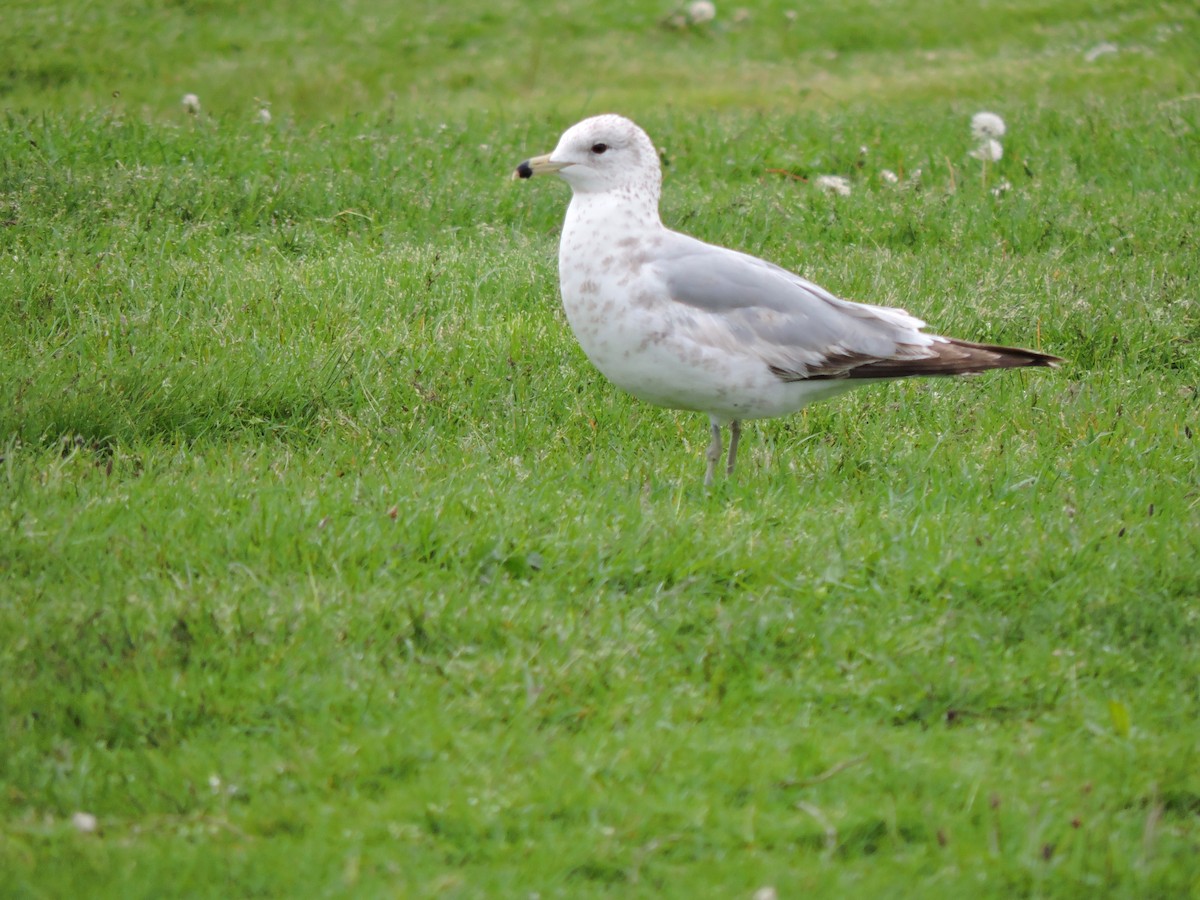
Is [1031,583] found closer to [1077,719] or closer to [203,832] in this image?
[1077,719]

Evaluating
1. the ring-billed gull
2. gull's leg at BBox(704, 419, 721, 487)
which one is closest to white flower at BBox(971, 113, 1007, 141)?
the ring-billed gull

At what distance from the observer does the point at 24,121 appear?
327 inches

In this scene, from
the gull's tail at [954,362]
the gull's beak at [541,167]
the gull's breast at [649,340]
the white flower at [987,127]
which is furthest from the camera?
the white flower at [987,127]

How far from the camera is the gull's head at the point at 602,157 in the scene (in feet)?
16.6

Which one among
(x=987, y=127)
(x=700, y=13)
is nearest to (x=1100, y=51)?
(x=700, y=13)

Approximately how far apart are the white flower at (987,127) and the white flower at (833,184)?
4.57ft

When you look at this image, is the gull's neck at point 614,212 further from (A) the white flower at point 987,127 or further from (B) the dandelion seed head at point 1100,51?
(B) the dandelion seed head at point 1100,51

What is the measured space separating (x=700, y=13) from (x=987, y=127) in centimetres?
768

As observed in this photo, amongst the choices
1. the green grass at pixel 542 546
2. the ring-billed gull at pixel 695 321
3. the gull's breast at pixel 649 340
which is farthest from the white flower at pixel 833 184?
the gull's breast at pixel 649 340

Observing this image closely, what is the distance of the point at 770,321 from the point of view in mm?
5000

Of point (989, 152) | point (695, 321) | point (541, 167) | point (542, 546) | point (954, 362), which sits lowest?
point (542, 546)

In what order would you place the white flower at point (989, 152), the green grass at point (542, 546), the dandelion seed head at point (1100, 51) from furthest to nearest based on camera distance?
the dandelion seed head at point (1100, 51) < the white flower at point (989, 152) < the green grass at point (542, 546)

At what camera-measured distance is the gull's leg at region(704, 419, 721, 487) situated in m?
5.02

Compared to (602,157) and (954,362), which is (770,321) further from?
(602,157)
